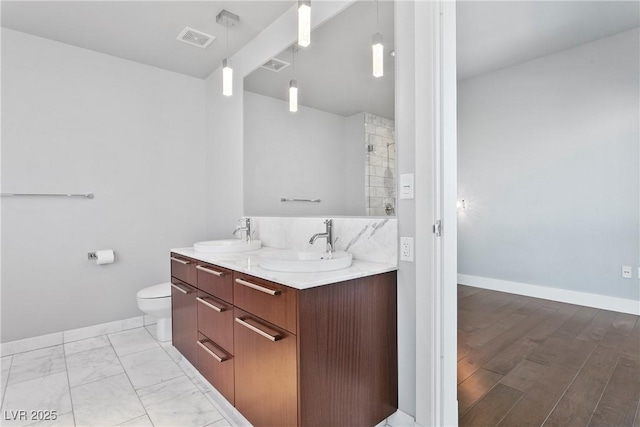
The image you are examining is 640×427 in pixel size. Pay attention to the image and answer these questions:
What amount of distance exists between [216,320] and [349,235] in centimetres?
88

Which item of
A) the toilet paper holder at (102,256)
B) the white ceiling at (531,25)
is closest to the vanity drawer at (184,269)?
the toilet paper holder at (102,256)

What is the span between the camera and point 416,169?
1.56 metres

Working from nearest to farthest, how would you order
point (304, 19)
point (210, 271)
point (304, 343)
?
point (304, 343), point (304, 19), point (210, 271)

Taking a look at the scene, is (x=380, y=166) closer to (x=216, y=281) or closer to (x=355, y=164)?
(x=355, y=164)

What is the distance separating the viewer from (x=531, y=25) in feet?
9.75

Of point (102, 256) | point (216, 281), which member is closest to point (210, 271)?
point (216, 281)

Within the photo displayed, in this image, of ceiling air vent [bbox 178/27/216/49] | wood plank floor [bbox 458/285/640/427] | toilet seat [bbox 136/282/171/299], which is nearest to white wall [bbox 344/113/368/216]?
wood plank floor [bbox 458/285/640/427]

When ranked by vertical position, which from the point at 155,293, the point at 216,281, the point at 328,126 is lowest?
the point at 155,293

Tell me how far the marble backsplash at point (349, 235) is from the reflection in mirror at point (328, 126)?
Result: 0.10 m

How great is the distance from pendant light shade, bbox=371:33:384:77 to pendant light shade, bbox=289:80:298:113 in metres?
0.80

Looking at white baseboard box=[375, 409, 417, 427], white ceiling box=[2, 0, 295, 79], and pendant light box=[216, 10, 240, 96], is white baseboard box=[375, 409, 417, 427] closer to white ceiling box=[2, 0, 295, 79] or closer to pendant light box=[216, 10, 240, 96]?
pendant light box=[216, 10, 240, 96]

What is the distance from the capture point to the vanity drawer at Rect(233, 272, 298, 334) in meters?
1.30

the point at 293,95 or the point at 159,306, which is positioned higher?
the point at 293,95

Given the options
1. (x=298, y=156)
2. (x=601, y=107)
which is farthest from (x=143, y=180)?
(x=601, y=107)
